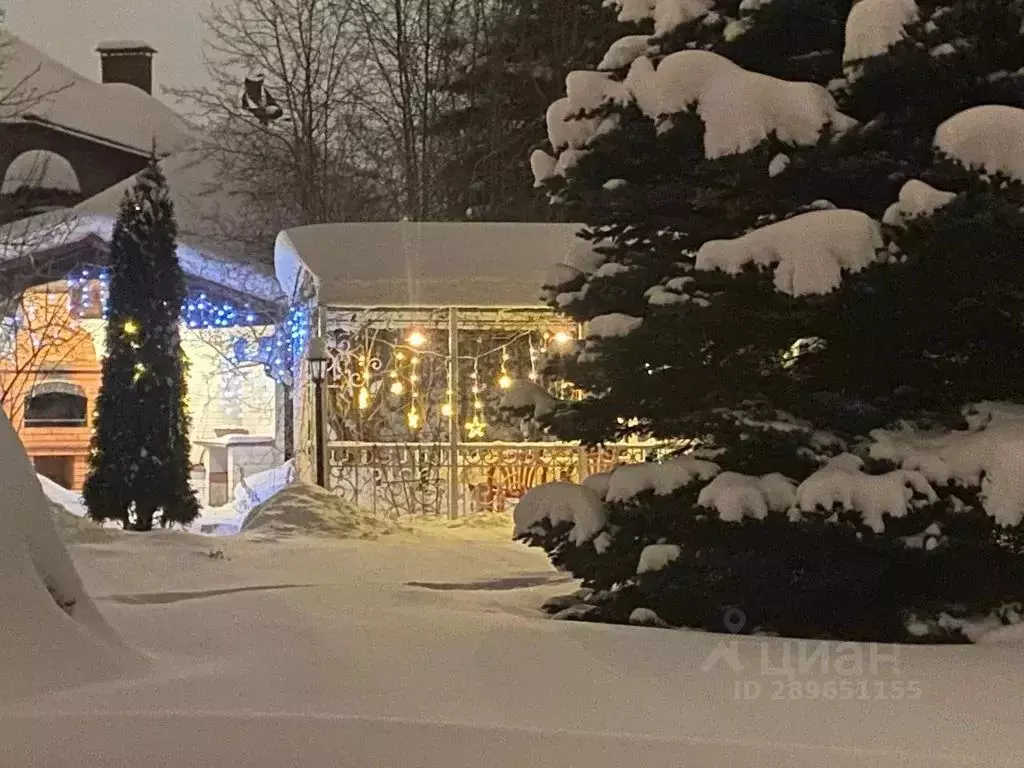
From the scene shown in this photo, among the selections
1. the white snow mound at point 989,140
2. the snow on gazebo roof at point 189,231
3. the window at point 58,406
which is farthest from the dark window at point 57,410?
the white snow mound at point 989,140

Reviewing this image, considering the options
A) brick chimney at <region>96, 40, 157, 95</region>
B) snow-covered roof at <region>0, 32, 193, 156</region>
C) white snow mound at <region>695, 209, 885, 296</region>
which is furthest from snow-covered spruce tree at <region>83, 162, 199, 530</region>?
brick chimney at <region>96, 40, 157, 95</region>

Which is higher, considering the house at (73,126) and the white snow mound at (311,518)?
the house at (73,126)

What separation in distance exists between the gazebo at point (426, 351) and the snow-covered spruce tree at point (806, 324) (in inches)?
187

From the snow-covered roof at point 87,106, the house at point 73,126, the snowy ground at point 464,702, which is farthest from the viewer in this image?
the snow-covered roof at point 87,106

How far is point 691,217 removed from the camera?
4.87 metres

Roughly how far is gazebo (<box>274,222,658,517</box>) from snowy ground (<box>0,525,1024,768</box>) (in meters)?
5.46

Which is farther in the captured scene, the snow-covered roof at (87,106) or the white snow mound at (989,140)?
the snow-covered roof at (87,106)

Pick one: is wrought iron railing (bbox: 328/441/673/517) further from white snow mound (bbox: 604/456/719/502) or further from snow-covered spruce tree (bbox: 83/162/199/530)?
white snow mound (bbox: 604/456/719/502)

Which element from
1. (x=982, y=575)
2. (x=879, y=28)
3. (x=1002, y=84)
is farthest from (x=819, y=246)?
(x=982, y=575)

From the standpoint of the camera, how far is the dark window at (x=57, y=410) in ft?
56.9

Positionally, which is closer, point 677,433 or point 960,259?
point 960,259

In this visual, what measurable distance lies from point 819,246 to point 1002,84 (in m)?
1.29

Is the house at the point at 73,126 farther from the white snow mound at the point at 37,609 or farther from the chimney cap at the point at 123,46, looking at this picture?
the white snow mound at the point at 37,609

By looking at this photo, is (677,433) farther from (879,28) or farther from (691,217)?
(879,28)
